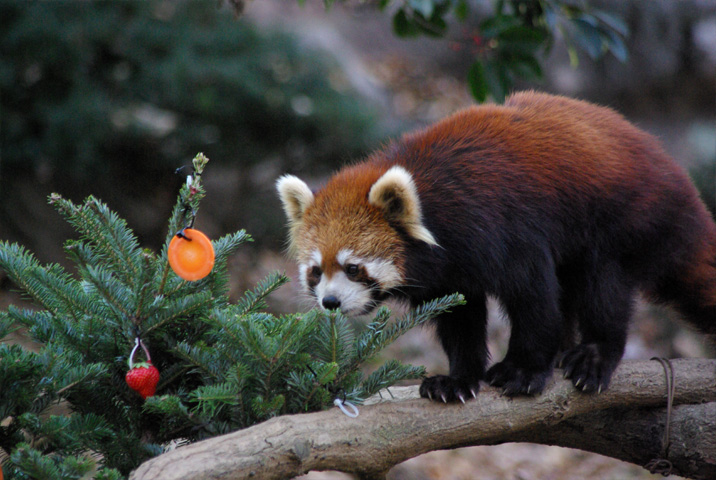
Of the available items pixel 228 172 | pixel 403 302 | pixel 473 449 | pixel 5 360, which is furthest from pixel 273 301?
pixel 5 360

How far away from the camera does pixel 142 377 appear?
5.80ft

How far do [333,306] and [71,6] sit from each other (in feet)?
15.0

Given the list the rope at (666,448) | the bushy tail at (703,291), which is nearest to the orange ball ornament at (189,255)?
the rope at (666,448)

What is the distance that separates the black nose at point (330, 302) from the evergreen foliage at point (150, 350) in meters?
0.47

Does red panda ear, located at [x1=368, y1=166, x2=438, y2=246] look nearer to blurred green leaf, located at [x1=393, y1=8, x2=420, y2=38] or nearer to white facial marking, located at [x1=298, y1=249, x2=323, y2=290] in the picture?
white facial marking, located at [x1=298, y1=249, x2=323, y2=290]

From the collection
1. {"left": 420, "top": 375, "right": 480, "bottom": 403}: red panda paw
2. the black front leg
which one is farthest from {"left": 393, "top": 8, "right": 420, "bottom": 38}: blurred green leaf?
{"left": 420, "top": 375, "right": 480, "bottom": 403}: red panda paw

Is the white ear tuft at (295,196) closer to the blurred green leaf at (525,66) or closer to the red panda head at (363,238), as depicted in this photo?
the red panda head at (363,238)

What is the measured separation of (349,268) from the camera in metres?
2.57

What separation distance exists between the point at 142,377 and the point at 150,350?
211 mm

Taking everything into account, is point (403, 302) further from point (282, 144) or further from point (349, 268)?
point (282, 144)

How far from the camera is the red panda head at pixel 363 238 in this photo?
8.15 ft

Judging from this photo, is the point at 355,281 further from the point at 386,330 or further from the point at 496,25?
the point at 496,25

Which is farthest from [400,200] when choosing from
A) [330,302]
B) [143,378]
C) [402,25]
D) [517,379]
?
[143,378]

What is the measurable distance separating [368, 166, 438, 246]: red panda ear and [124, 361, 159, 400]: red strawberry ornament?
3.51 ft
